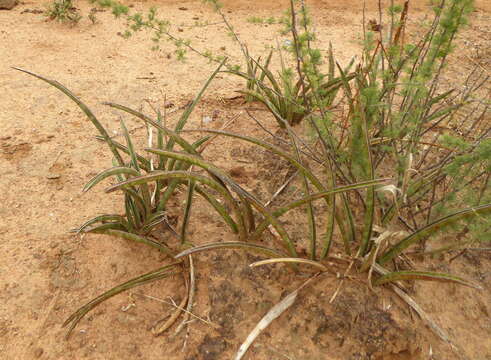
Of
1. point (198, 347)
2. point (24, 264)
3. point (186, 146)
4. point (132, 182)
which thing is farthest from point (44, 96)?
point (198, 347)

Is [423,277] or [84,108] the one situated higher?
[84,108]

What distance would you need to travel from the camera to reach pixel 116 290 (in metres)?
1.07

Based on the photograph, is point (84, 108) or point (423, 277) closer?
point (423, 277)

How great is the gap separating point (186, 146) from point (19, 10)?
302 centimetres

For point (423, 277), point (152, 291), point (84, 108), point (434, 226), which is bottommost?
point (152, 291)

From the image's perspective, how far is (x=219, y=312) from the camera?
45.0 inches

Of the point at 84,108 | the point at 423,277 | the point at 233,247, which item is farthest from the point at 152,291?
the point at 423,277

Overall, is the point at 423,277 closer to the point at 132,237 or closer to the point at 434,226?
the point at 434,226

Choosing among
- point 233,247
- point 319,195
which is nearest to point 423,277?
point 319,195

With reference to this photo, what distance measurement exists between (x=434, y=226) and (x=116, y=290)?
861 millimetres

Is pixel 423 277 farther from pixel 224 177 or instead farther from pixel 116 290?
pixel 116 290

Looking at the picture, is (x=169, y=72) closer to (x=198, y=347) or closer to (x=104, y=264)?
(x=104, y=264)

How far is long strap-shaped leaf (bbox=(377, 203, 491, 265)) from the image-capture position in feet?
2.97

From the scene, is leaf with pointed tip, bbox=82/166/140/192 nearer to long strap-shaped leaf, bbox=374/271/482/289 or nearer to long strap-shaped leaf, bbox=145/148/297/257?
long strap-shaped leaf, bbox=145/148/297/257
